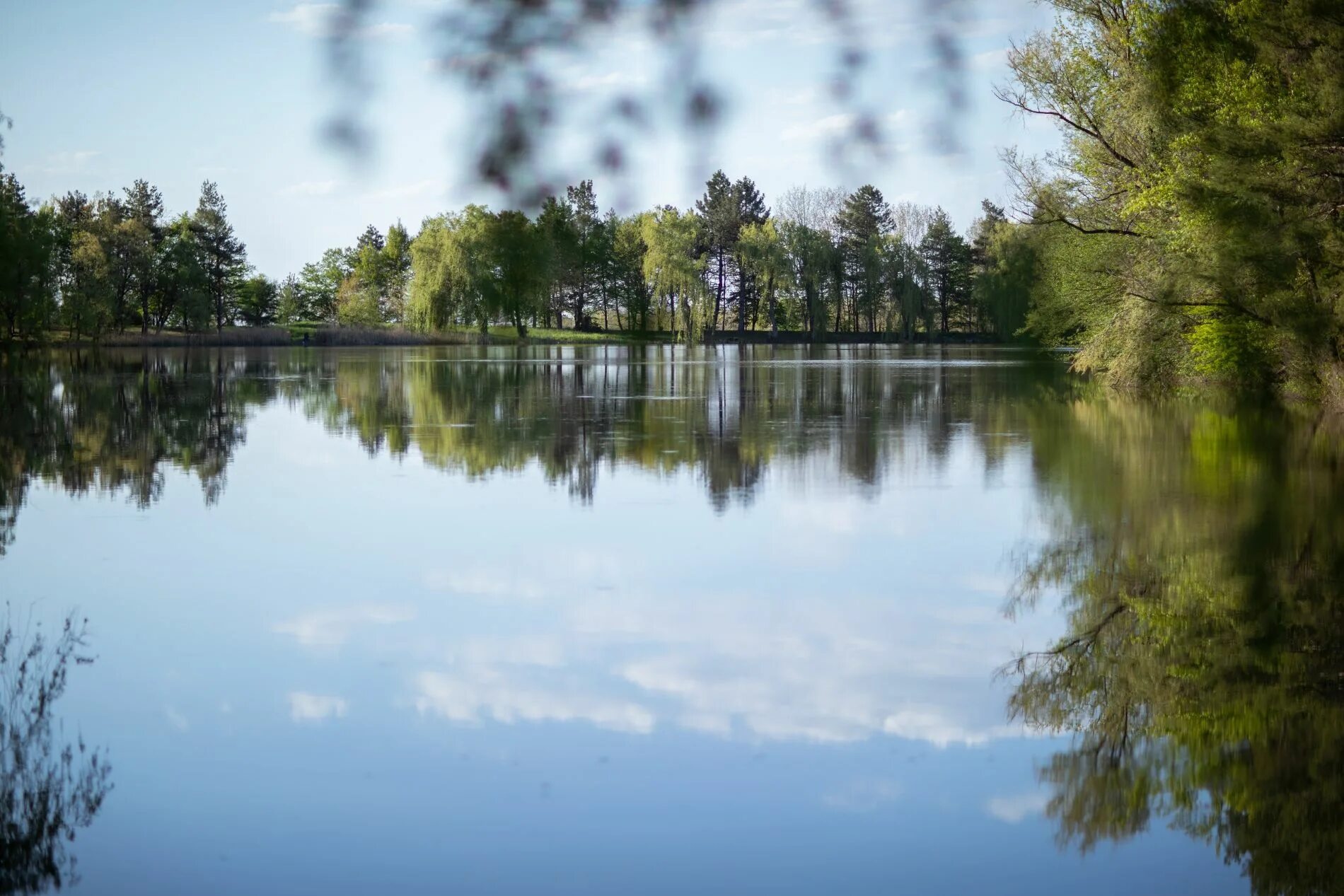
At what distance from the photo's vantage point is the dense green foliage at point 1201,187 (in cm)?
1919

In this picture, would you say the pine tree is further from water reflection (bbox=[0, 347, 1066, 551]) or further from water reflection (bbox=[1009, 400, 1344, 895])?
water reflection (bbox=[1009, 400, 1344, 895])

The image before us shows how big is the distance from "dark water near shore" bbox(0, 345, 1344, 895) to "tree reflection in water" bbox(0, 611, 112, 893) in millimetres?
21

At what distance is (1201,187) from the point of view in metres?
20.9

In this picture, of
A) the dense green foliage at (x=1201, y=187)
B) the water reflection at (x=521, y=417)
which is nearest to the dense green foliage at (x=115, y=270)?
the water reflection at (x=521, y=417)

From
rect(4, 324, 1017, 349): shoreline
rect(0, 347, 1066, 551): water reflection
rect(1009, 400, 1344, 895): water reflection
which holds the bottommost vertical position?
rect(1009, 400, 1344, 895): water reflection

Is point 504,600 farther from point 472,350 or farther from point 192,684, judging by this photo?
point 472,350

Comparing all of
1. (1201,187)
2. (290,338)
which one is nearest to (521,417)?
(1201,187)

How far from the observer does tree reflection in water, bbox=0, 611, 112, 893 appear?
14.2ft

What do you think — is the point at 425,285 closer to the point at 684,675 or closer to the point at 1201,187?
the point at 1201,187

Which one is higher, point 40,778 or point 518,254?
point 518,254

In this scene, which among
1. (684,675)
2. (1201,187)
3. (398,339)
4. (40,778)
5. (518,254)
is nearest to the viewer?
(518,254)

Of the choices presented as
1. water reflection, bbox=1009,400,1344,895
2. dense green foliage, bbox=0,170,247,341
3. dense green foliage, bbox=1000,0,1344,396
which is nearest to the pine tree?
dense green foliage, bbox=0,170,247,341

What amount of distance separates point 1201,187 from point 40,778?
20.0 metres

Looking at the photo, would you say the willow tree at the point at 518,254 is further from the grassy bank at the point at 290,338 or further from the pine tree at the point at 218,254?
the pine tree at the point at 218,254
